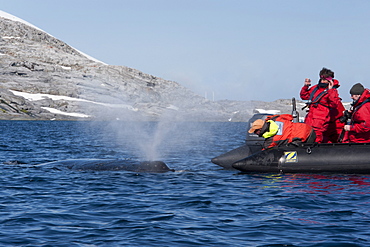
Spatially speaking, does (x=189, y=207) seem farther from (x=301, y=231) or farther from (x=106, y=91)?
(x=106, y=91)

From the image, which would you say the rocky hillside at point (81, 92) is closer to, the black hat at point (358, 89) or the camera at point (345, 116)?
the camera at point (345, 116)

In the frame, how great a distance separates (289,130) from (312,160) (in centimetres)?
131

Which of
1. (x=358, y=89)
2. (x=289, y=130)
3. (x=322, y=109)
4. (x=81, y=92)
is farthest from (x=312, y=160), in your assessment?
(x=81, y=92)

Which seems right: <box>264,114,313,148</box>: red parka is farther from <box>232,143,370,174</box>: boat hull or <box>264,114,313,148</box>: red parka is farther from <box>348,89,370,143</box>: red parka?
<box>348,89,370,143</box>: red parka

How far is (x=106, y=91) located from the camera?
502 ft

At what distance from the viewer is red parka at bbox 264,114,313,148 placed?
53.2 ft

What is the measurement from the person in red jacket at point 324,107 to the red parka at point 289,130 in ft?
1.57

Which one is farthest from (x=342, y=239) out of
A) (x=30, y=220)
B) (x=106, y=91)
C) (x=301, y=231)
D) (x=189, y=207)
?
(x=106, y=91)

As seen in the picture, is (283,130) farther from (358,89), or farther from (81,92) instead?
(81,92)

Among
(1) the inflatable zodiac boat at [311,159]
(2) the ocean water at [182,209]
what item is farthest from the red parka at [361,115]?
(2) the ocean water at [182,209]

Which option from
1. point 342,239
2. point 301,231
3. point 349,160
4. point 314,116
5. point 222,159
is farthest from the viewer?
point 222,159

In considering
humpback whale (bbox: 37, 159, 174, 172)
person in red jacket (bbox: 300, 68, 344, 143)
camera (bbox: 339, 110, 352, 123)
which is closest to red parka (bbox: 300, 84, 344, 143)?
person in red jacket (bbox: 300, 68, 344, 143)

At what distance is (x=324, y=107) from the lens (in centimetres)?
1616

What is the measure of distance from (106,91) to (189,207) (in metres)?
144
